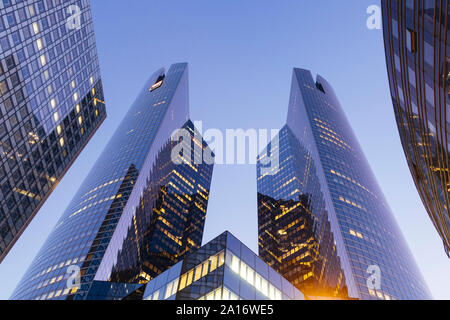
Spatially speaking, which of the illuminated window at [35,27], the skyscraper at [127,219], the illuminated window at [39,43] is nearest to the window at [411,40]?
the illuminated window at [35,27]

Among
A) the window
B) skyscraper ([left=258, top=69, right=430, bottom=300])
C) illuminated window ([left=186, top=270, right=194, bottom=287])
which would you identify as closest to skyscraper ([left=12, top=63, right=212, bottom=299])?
skyscraper ([left=258, top=69, right=430, bottom=300])

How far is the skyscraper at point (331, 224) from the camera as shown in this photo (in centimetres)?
9544

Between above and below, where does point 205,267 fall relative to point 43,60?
below

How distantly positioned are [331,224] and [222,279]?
94771mm

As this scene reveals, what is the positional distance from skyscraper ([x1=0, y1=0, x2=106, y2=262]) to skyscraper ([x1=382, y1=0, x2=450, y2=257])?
2293 inches

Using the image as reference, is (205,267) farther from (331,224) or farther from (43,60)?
(331,224)

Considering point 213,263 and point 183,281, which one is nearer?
point 213,263

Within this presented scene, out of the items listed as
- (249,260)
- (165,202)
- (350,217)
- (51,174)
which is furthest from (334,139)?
(249,260)

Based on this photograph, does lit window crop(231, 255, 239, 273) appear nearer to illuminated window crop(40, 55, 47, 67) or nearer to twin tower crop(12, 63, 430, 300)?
twin tower crop(12, 63, 430, 300)

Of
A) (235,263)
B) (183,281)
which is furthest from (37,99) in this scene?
(235,263)

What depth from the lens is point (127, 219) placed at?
116 meters
